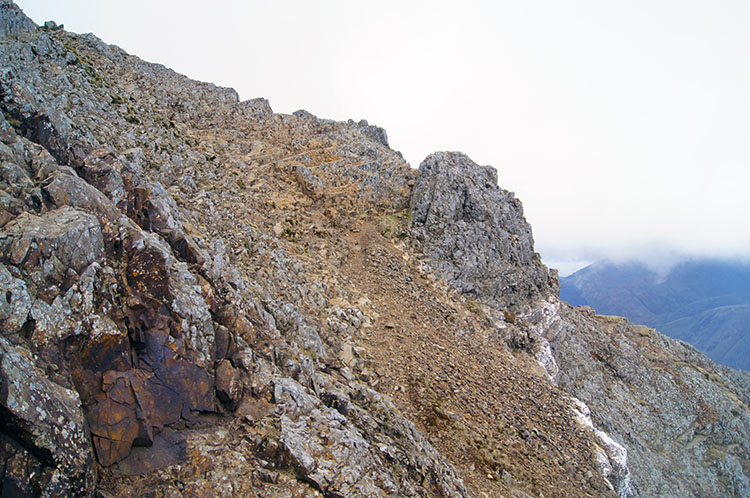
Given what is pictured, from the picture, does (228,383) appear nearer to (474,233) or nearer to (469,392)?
(469,392)

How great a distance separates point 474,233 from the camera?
37656 mm

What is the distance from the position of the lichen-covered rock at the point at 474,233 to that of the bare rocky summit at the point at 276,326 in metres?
0.25

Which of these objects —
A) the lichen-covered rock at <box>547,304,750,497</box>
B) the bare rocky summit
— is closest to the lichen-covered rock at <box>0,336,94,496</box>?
the bare rocky summit

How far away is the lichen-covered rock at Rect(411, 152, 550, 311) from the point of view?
118 ft

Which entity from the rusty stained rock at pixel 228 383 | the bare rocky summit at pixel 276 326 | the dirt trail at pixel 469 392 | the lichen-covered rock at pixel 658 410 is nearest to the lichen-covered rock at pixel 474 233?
the bare rocky summit at pixel 276 326

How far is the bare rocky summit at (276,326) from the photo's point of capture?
9.77 m

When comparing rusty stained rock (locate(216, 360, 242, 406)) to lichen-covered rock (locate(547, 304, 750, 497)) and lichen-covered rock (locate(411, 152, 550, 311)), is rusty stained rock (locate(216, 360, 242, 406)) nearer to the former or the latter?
lichen-covered rock (locate(411, 152, 550, 311))

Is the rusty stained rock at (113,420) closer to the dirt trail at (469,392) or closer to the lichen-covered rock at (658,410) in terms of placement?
the dirt trail at (469,392)

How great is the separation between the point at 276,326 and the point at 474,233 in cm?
2531

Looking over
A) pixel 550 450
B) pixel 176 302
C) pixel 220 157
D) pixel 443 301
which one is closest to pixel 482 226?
pixel 443 301

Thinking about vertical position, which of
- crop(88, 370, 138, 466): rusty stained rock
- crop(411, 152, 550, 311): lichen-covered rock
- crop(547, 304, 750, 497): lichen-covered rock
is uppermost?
crop(411, 152, 550, 311): lichen-covered rock

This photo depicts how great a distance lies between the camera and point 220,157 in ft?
123

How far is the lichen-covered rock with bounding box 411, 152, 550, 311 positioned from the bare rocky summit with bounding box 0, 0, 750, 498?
10.0 inches

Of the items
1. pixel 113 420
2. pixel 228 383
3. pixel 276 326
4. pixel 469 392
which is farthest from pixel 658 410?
pixel 113 420
